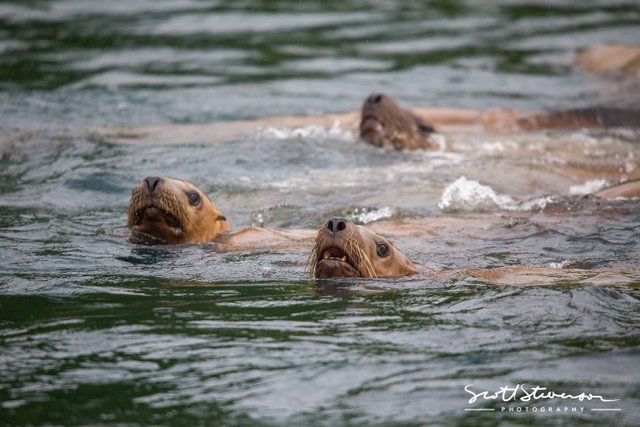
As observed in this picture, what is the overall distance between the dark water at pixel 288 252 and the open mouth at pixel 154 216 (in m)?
0.21

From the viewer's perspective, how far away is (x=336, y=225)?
254 inches

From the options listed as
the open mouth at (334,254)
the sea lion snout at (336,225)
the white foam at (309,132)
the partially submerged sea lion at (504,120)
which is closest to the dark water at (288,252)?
the white foam at (309,132)

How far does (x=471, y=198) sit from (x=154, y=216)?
9.80 ft

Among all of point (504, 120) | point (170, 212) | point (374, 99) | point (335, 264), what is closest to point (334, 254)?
point (335, 264)

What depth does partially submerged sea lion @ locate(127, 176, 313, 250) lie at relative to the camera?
7.63 meters

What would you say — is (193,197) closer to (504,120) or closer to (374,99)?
(374,99)

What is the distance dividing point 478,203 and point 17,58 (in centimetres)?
827

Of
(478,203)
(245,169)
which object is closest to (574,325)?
(478,203)

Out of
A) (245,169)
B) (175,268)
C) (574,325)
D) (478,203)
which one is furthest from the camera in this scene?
(245,169)

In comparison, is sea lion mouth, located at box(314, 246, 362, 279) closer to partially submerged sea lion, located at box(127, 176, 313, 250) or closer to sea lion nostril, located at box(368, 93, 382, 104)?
partially submerged sea lion, located at box(127, 176, 313, 250)

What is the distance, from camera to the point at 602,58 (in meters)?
15.8

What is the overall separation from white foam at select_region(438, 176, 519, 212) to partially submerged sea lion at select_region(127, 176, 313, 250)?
5.68 feet

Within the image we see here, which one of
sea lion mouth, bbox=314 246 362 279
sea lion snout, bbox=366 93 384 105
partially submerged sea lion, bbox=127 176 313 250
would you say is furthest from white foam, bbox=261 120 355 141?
sea lion mouth, bbox=314 246 362 279

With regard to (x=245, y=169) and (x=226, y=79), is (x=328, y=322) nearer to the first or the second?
(x=245, y=169)
